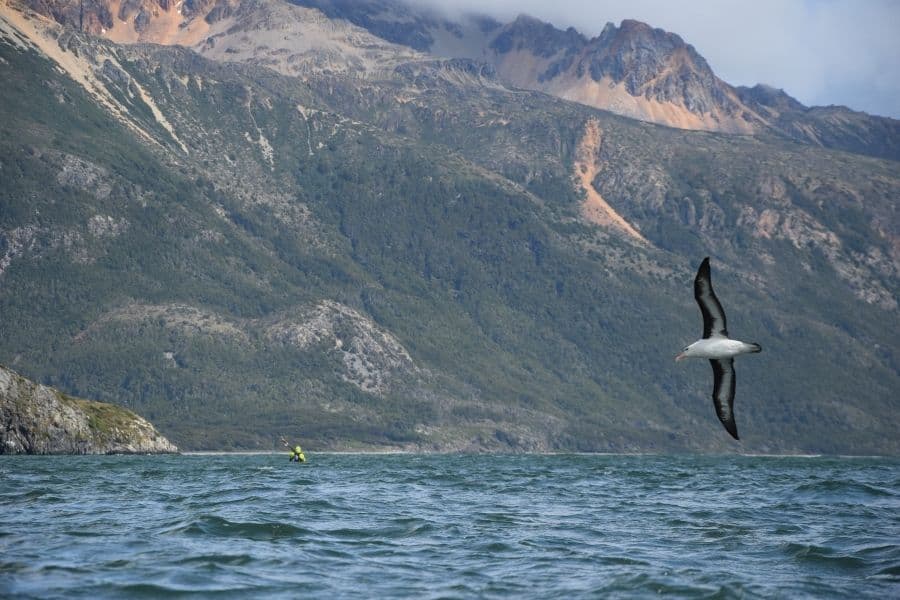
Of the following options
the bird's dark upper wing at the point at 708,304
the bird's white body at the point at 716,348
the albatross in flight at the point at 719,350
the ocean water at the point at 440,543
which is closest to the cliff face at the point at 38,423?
the ocean water at the point at 440,543

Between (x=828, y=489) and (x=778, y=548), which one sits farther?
(x=828, y=489)

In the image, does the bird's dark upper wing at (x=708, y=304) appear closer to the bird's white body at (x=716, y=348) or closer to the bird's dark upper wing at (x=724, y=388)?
the bird's white body at (x=716, y=348)

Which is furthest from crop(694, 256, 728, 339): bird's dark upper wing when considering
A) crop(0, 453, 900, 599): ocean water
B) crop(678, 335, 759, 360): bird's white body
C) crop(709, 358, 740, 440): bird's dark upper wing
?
crop(0, 453, 900, 599): ocean water

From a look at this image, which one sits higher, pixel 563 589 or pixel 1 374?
pixel 1 374

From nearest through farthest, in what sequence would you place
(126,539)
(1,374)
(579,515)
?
(126,539) < (579,515) < (1,374)

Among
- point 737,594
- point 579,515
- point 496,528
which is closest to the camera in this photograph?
point 737,594

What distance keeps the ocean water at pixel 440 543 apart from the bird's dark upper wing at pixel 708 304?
28.3ft

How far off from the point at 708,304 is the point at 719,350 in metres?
2.13

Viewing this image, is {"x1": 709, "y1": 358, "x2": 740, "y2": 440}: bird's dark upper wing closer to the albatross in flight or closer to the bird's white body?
the albatross in flight

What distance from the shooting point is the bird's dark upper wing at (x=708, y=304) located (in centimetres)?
4456

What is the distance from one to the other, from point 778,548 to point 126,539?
2619 centimetres

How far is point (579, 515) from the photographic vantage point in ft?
233

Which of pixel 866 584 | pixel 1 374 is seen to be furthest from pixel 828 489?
pixel 1 374

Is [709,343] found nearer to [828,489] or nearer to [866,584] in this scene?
[866,584]
